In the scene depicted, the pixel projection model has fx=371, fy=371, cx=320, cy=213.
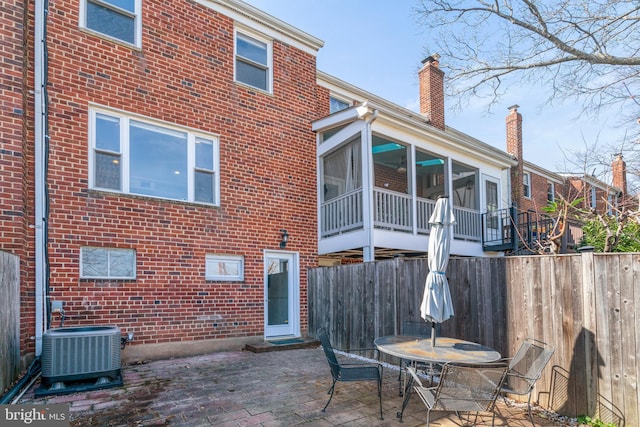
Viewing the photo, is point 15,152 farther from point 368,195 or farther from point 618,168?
point 618,168

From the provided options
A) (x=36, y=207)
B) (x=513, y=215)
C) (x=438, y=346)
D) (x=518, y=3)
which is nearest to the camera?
(x=438, y=346)

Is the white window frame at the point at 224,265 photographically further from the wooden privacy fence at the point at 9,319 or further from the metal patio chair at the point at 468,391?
the metal patio chair at the point at 468,391

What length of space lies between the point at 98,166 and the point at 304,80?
18.3ft

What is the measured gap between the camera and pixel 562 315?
443 cm

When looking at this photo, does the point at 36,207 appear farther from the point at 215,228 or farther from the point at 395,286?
the point at 395,286

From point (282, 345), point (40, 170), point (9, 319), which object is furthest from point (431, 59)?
point (9, 319)

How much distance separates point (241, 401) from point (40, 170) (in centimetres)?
516

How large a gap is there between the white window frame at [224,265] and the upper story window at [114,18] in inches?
184

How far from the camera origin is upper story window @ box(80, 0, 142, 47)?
714 centimetres

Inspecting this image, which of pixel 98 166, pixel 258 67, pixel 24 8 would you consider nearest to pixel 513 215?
pixel 258 67

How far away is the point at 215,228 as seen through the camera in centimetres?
817

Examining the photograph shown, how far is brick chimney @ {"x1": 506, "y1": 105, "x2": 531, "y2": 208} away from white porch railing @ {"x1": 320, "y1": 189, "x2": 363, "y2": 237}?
10.3 meters

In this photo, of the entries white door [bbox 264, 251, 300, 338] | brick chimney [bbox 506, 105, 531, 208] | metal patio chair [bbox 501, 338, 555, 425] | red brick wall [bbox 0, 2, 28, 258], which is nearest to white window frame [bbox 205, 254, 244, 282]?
white door [bbox 264, 251, 300, 338]

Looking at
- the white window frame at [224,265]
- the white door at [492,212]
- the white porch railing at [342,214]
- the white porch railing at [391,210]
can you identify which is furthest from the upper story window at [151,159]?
the white door at [492,212]
